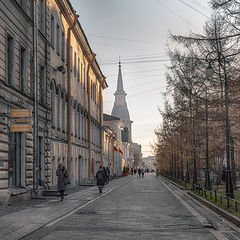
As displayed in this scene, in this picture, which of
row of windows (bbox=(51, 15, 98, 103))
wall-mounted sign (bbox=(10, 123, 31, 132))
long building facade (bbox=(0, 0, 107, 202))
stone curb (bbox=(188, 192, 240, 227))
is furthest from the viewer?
row of windows (bbox=(51, 15, 98, 103))

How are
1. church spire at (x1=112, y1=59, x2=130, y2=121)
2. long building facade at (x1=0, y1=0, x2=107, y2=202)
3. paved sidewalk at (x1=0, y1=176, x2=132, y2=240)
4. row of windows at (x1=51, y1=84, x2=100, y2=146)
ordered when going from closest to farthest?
1. paved sidewalk at (x1=0, y1=176, x2=132, y2=240)
2. long building facade at (x1=0, y1=0, x2=107, y2=202)
3. row of windows at (x1=51, y1=84, x2=100, y2=146)
4. church spire at (x1=112, y1=59, x2=130, y2=121)

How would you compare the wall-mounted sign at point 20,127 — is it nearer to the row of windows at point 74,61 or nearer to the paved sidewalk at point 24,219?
the paved sidewalk at point 24,219

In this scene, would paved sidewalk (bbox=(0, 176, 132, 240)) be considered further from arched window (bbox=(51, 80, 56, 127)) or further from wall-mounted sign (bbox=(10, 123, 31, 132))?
arched window (bbox=(51, 80, 56, 127))

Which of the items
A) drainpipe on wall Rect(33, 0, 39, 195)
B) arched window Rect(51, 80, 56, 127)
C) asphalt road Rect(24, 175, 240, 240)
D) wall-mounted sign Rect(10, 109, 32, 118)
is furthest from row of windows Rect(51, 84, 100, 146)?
asphalt road Rect(24, 175, 240, 240)

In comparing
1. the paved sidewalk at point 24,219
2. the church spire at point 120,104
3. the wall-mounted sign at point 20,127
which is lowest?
the paved sidewalk at point 24,219

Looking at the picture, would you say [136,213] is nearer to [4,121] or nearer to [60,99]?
[4,121]

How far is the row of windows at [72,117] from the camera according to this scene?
27.7 m

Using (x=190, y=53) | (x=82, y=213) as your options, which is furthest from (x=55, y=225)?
(x=190, y=53)

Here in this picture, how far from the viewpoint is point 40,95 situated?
77.5ft

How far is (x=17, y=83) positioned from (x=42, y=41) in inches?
197

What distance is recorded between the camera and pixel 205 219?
12961 mm

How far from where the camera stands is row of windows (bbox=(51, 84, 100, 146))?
27.7m

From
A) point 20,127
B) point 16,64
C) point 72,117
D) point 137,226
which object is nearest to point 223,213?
point 137,226

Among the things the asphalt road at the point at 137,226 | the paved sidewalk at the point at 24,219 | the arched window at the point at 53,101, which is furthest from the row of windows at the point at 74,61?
the asphalt road at the point at 137,226
